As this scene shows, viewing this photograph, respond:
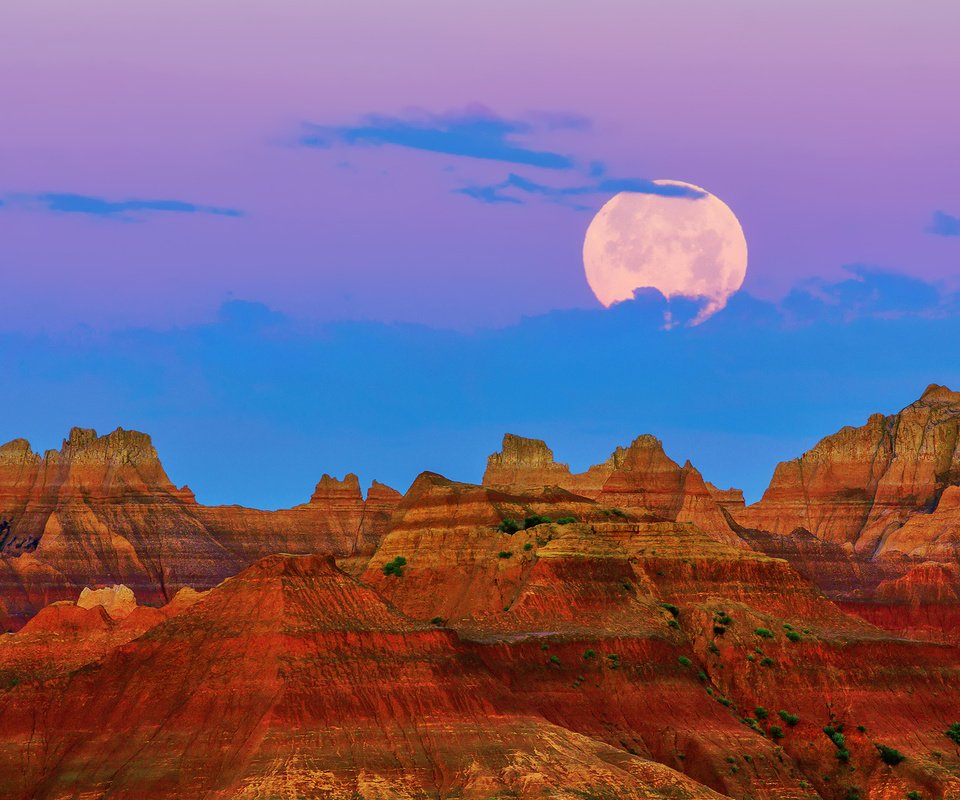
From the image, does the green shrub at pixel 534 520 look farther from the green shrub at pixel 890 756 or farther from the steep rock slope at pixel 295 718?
the steep rock slope at pixel 295 718

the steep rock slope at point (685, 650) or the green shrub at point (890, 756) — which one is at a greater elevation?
the steep rock slope at point (685, 650)

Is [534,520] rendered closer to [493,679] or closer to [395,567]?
[395,567]

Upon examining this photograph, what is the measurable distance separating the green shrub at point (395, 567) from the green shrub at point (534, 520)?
29.9 feet

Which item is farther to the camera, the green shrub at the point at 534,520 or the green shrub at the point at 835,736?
the green shrub at the point at 534,520

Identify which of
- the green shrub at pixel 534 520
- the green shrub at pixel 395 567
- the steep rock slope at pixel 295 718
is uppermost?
the green shrub at pixel 534 520

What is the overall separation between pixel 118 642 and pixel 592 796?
4733cm

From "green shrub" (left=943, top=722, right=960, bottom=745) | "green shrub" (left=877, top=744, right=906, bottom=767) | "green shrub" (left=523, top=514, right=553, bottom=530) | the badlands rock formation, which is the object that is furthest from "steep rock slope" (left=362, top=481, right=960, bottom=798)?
"green shrub" (left=523, top=514, right=553, bottom=530)

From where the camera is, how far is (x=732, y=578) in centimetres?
16300

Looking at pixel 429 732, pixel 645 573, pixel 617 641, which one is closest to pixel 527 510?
pixel 645 573

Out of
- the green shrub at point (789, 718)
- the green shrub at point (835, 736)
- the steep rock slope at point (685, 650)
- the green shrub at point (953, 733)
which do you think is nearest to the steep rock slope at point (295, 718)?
the steep rock slope at point (685, 650)

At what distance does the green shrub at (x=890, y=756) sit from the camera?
148875 mm

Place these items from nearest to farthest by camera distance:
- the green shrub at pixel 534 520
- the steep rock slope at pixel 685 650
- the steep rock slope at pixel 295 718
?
Answer: the steep rock slope at pixel 295 718 < the steep rock slope at pixel 685 650 < the green shrub at pixel 534 520

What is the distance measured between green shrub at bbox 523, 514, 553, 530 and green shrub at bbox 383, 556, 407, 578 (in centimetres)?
912

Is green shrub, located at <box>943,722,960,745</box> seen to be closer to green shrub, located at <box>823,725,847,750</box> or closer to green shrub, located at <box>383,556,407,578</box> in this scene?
green shrub, located at <box>823,725,847,750</box>
